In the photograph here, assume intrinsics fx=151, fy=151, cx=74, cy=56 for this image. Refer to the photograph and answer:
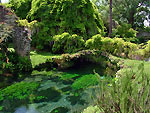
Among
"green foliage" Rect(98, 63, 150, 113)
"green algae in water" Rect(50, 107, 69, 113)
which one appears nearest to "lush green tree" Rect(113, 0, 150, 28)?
"green algae in water" Rect(50, 107, 69, 113)

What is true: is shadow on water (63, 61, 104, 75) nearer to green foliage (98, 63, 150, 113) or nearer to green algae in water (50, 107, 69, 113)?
green algae in water (50, 107, 69, 113)

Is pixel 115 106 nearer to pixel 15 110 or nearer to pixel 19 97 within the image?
pixel 15 110

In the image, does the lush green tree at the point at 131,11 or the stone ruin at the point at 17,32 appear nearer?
the stone ruin at the point at 17,32

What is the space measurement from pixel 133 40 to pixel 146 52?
860 centimetres

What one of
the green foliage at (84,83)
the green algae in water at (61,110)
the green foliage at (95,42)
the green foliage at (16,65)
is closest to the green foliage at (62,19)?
the green foliage at (95,42)

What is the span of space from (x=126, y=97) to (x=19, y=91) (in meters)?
7.15

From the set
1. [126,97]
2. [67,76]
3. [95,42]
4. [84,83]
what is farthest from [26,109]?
[95,42]

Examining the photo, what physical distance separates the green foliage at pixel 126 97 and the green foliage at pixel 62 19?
633 inches

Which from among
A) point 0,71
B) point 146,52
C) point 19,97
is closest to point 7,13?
point 0,71

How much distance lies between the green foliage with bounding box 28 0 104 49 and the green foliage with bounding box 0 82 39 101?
33.9 feet

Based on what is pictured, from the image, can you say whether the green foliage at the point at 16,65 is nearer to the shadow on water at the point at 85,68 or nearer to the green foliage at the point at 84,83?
the shadow on water at the point at 85,68

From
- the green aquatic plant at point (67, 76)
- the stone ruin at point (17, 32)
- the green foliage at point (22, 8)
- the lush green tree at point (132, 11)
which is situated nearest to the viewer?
the green aquatic plant at point (67, 76)

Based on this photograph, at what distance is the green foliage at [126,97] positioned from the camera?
2.93 m

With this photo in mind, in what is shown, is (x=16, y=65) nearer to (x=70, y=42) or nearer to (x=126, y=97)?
(x=70, y=42)
